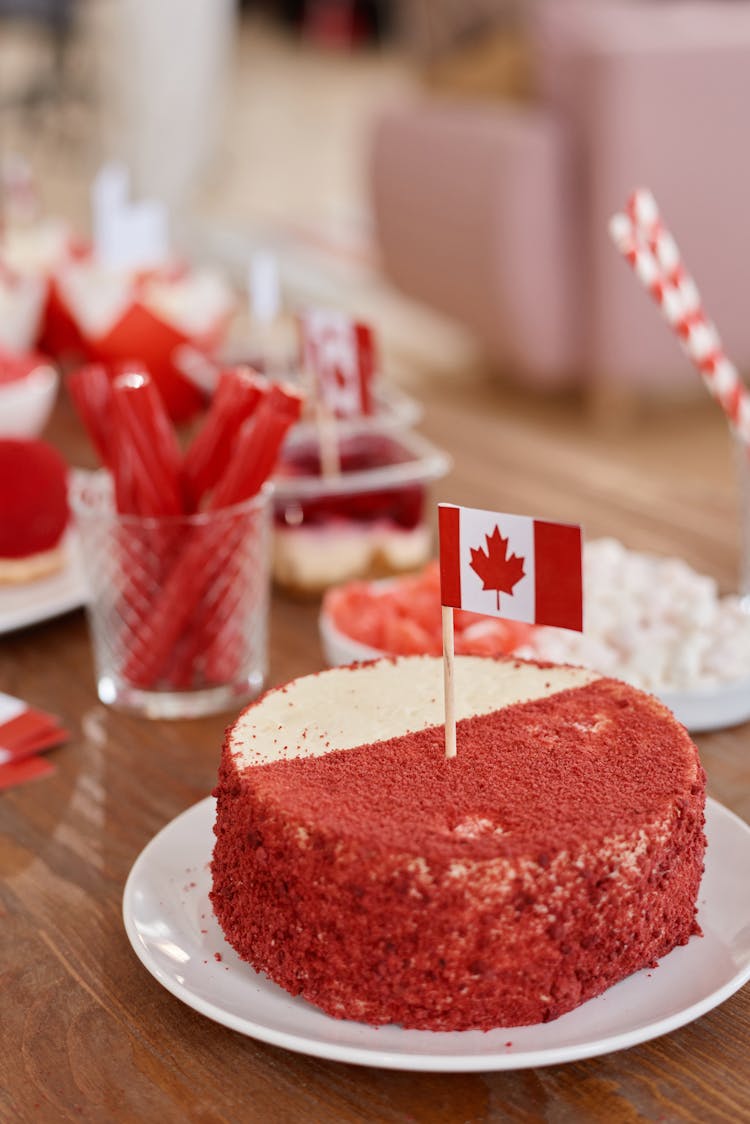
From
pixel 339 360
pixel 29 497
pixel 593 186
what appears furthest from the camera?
pixel 593 186

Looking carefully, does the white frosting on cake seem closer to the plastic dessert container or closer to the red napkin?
the red napkin

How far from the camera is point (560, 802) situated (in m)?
0.80

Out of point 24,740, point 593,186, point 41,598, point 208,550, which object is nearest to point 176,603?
point 208,550

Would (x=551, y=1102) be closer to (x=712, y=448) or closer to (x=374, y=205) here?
(x=712, y=448)

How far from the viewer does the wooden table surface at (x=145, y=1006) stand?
79 centimetres

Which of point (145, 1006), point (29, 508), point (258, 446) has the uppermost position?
point (258, 446)

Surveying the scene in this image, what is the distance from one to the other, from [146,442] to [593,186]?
2.90 meters

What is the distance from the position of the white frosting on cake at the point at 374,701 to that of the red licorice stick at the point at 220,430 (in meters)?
0.33

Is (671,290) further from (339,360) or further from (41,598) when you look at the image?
(41,598)

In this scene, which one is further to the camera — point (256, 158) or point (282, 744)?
point (256, 158)

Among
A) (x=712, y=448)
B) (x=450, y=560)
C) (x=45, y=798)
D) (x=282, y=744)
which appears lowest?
(x=712, y=448)

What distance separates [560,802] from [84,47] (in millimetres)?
7010

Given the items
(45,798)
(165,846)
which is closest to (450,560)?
(165,846)

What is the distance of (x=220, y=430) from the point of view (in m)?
1.25
